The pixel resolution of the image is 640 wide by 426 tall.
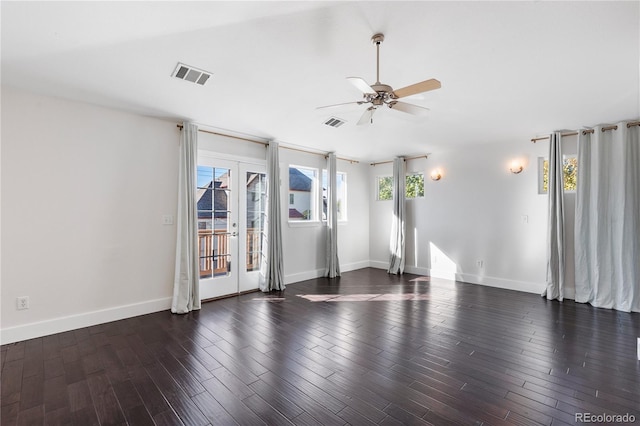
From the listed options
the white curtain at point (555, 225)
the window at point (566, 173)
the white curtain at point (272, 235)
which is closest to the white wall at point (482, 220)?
the window at point (566, 173)

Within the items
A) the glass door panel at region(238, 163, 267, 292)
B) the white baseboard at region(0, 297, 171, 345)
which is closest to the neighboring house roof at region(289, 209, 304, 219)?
the glass door panel at region(238, 163, 267, 292)

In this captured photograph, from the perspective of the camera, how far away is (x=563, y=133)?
15.4ft

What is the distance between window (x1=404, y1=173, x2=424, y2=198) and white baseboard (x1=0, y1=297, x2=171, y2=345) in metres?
5.19

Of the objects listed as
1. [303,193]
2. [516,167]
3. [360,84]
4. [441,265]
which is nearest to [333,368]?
[360,84]

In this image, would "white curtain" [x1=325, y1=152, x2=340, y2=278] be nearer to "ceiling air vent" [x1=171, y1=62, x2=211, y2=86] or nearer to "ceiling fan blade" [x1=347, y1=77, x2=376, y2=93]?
"ceiling air vent" [x1=171, y1=62, x2=211, y2=86]

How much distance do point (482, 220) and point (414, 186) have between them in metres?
1.61

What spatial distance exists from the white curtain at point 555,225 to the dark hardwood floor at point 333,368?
0.52 meters

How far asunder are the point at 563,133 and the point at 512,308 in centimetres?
286

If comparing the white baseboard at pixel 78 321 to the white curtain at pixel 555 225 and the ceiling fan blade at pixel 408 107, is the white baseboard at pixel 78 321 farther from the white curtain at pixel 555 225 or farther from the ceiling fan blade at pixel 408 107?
the white curtain at pixel 555 225

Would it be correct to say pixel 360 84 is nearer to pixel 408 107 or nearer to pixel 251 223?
pixel 408 107

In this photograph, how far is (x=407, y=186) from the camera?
686 centimetres

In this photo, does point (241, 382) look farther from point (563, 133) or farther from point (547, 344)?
point (563, 133)

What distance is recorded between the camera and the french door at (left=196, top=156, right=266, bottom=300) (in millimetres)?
4641

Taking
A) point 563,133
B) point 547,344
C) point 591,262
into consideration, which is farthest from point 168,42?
point 591,262
